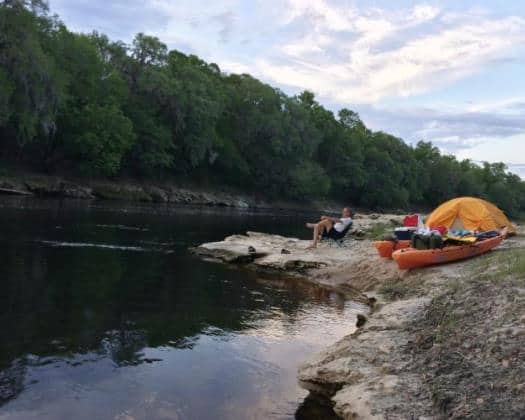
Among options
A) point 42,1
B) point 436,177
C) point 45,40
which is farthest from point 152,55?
point 436,177

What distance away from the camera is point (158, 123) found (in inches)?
2208

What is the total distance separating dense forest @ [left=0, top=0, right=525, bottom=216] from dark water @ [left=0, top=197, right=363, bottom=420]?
25519 mm

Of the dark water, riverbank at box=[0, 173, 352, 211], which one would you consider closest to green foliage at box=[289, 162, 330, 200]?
riverbank at box=[0, 173, 352, 211]

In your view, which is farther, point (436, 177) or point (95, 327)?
point (436, 177)

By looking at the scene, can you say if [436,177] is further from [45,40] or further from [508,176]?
[45,40]

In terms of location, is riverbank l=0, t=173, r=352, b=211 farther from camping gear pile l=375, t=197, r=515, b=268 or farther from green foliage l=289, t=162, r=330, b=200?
camping gear pile l=375, t=197, r=515, b=268

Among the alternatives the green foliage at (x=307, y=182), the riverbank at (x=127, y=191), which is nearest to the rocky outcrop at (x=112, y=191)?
the riverbank at (x=127, y=191)

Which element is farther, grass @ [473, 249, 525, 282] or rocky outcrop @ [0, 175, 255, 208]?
rocky outcrop @ [0, 175, 255, 208]

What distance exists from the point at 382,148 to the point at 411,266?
287 feet

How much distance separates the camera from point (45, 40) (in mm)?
42531

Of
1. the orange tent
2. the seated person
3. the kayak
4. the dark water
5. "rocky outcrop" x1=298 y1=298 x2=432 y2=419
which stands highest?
the orange tent

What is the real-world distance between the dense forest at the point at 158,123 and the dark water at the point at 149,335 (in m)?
25.5

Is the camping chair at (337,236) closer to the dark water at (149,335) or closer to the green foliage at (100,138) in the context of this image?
the dark water at (149,335)

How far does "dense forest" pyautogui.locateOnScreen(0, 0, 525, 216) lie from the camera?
37.6m
